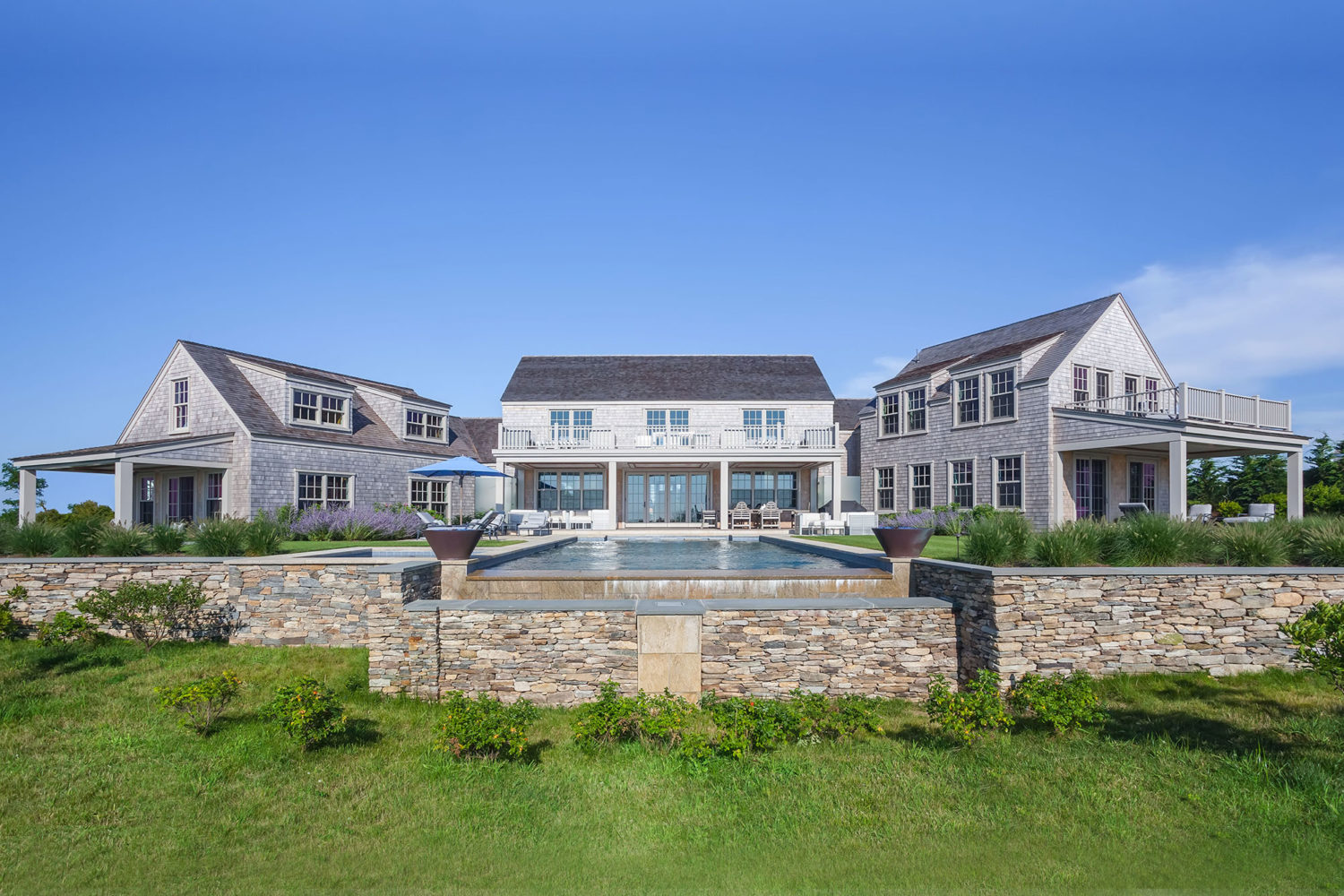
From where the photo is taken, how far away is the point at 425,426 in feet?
87.4

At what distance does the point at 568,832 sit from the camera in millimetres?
4855

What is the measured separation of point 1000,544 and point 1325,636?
11.9ft

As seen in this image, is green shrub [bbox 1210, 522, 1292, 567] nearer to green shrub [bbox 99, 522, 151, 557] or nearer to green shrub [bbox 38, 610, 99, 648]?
green shrub [bbox 38, 610, 99, 648]

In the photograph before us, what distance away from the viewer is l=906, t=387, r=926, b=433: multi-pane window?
23812 millimetres

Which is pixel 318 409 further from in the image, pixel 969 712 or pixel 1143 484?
pixel 1143 484

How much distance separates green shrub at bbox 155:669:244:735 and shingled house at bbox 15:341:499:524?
13.3m

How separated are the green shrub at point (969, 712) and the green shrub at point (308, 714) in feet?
17.8

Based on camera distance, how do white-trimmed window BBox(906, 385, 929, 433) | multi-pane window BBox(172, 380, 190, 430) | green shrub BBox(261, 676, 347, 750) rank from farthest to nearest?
white-trimmed window BBox(906, 385, 929, 433), multi-pane window BBox(172, 380, 190, 430), green shrub BBox(261, 676, 347, 750)

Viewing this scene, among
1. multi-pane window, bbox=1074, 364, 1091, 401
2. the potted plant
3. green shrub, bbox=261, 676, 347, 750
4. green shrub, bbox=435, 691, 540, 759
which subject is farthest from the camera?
multi-pane window, bbox=1074, 364, 1091, 401

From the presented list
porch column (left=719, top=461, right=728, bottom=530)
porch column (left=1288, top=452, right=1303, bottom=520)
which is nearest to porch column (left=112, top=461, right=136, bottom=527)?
porch column (left=719, top=461, right=728, bottom=530)

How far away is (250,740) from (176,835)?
179 centimetres

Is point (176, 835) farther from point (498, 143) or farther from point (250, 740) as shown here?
point (498, 143)

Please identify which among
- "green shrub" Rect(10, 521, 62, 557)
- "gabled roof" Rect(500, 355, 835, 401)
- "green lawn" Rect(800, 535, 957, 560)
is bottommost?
"green lawn" Rect(800, 535, 957, 560)

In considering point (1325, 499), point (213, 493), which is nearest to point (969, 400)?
point (1325, 499)
